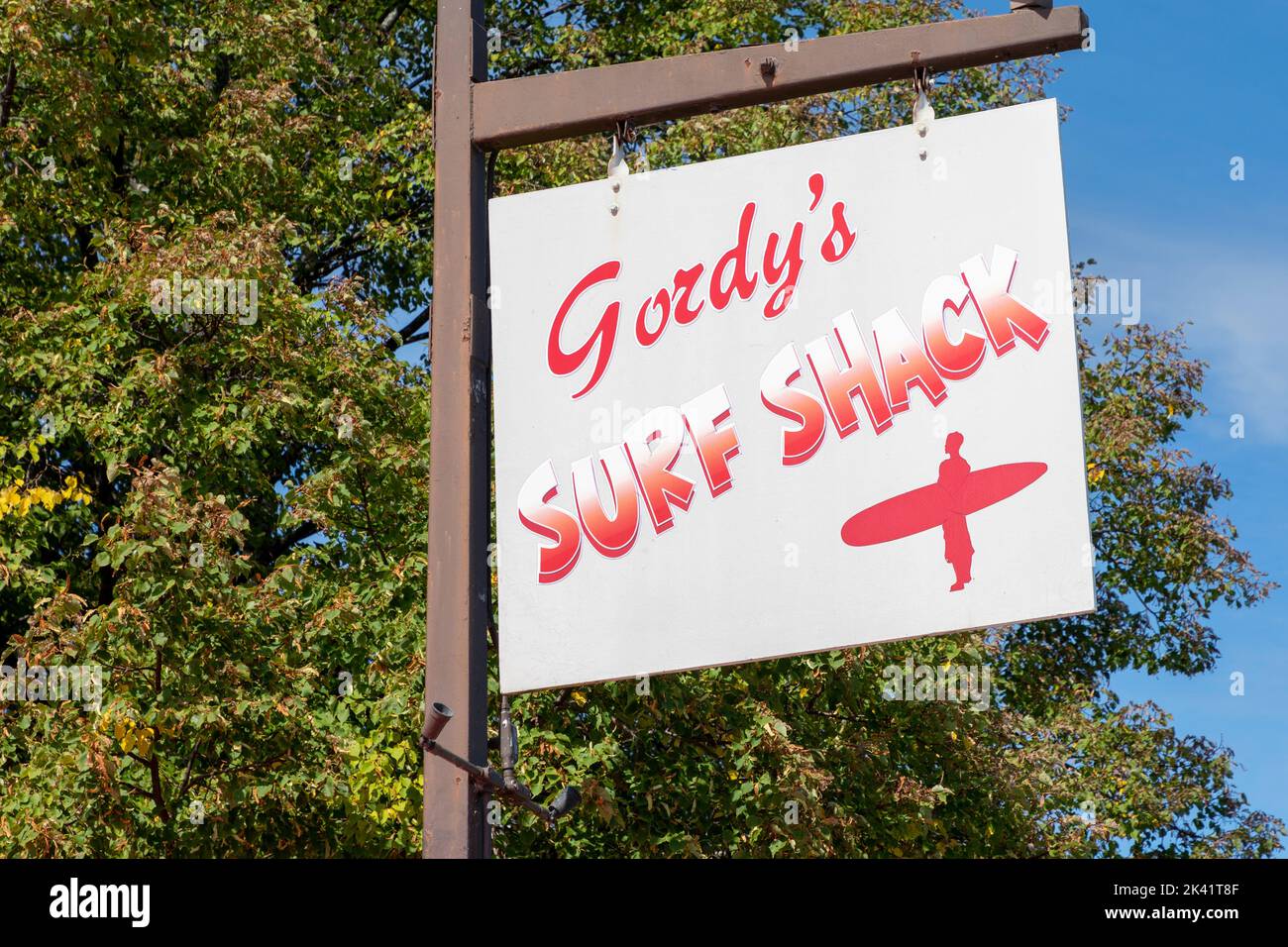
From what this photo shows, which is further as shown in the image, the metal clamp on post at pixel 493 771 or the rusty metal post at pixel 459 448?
the rusty metal post at pixel 459 448

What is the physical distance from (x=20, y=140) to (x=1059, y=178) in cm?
1050

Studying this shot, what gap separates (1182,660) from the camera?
782 inches

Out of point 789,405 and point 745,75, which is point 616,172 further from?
point 789,405

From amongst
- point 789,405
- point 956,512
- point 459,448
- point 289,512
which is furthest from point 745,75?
point 289,512

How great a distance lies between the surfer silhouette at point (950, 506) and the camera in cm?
546

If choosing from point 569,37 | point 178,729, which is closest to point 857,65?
point 178,729

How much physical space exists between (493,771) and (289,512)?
7112 mm

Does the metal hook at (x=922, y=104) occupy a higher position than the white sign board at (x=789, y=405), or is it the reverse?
the metal hook at (x=922, y=104)

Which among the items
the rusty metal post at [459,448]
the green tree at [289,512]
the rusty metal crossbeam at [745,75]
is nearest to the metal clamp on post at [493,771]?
the rusty metal post at [459,448]

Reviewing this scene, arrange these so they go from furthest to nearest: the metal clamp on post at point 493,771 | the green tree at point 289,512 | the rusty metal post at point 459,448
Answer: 1. the green tree at point 289,512
2. the rusty metal post at point 459,448
3. the metal clamp on post at point 493,771

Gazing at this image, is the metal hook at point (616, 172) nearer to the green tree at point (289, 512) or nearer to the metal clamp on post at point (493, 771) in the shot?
the metal clamp on post at point (493, 771)

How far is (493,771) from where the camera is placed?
5.68 meters

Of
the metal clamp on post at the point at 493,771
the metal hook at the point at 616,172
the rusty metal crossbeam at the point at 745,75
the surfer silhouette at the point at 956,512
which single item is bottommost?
the metal clamp on post at the point at 493,771

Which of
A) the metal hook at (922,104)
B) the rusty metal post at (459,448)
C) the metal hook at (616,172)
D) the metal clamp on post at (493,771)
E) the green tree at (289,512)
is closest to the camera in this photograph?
the metal clamp on post at (493,771)
